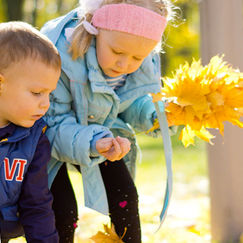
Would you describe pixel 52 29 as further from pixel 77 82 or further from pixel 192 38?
pixel 192 38

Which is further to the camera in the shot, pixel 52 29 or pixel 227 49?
pixel 227 49

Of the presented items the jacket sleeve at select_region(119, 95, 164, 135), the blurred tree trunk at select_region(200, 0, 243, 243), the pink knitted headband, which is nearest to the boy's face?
the pink knitted headband

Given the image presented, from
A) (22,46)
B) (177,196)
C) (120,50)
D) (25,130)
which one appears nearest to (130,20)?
(120,50)

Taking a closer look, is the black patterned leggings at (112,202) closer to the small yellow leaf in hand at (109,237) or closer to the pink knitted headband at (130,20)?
the small yellow leaf in hand at (109,237)

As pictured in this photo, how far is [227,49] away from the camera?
3.11 m

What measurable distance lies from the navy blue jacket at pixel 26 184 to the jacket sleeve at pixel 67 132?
0.14 m

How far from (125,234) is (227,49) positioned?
1.38 metres

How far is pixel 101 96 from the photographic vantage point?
2.44m

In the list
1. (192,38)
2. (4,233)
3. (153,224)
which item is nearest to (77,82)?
(4,233)

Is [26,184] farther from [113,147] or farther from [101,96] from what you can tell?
[101,96]

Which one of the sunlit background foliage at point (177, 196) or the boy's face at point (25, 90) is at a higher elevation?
the boy's face at point (25, 90)

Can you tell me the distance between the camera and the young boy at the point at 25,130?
1.95m

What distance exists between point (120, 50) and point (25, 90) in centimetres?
53

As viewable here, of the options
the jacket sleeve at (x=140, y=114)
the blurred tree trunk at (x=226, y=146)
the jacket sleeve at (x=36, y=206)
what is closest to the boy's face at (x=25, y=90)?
the jacket sleeve at (x=36, y=206)
